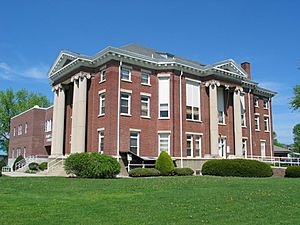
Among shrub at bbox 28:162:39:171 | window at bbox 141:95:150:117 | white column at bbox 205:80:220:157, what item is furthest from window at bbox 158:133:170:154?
shrub at bbox 28:162:39:171

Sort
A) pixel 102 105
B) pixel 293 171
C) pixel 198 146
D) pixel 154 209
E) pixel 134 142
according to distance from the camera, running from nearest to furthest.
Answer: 1. pixel 154 209
2. pixel 293 171
3. pixel 134 142
4. pixel 102 105
5. pixel 198 146

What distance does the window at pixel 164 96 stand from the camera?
31505 millimetres

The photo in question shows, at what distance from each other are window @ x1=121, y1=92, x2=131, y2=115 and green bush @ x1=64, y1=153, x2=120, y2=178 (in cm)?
683

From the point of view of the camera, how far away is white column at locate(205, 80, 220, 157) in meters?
32.4

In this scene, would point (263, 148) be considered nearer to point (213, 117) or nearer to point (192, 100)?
point (213, 117)

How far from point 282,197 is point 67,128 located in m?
27.2

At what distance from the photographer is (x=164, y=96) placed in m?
31.7

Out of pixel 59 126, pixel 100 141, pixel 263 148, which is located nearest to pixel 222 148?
pixel 263 148

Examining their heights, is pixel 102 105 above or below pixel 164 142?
above

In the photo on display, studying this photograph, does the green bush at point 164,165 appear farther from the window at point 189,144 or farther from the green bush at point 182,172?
the window at point 189,144

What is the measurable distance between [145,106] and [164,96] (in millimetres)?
2145

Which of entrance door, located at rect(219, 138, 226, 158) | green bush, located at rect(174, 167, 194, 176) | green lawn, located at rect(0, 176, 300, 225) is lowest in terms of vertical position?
green lawn, located at rect(0, 176, 300, 225)

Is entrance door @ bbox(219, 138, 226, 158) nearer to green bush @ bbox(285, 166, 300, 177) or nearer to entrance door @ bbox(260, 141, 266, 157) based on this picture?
green bush @ bbox(285, 166, 300, 177)

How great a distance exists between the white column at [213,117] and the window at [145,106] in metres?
6.49
